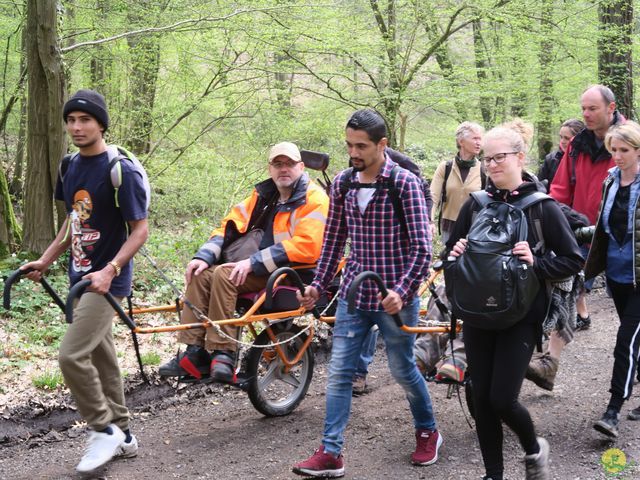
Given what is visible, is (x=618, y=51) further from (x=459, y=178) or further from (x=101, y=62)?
(x=101, y=62)

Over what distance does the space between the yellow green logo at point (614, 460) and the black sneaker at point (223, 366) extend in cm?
264

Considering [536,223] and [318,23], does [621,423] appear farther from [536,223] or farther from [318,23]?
[318,23]

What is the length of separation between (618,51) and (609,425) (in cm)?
885

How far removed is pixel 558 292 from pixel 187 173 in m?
8.69

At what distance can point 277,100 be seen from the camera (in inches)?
501

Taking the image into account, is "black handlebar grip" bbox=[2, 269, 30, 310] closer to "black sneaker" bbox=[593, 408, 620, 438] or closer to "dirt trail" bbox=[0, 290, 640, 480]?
"dirt trail" bbox=[0, 290, 640, 480]

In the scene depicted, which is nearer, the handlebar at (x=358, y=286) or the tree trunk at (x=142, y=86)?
the handlebar at (x=358, y=286)

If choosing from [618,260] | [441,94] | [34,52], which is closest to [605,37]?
[441,94]

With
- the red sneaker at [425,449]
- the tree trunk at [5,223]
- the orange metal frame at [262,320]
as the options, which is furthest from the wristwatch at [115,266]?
the tree trunk at [5,223]

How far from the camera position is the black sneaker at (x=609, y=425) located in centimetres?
503

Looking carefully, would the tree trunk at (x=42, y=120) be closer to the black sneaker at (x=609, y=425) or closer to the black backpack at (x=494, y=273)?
the black backpack at (x=494, y=273)

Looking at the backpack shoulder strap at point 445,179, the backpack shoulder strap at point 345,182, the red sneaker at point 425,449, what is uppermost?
the backpack shoulder strap at point 345,182

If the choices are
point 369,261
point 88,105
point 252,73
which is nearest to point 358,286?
point 369,261

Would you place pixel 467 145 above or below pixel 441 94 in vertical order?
below
